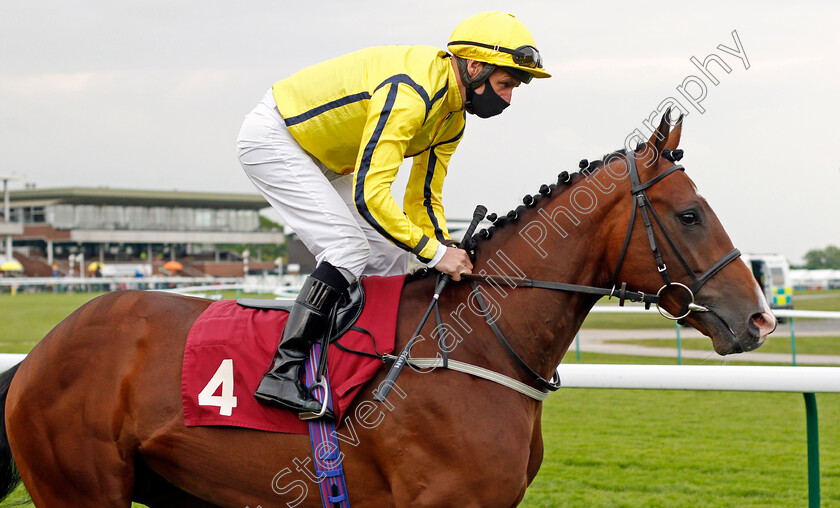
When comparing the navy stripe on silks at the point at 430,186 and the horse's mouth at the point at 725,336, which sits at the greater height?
the navy stripe on silks at the point at 430,186

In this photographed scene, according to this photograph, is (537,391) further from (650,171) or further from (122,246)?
(122,246)

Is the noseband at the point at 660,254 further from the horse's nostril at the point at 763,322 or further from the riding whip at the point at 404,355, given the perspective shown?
the riding whip at the point at 404,355

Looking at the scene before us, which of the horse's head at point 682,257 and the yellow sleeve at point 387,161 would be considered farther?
the yellow sleeve at point 387,161

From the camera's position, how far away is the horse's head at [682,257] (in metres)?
2.33

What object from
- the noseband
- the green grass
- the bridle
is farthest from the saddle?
the green grass

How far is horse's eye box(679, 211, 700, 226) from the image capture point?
2398 millimetres

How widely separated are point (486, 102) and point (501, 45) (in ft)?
0.69

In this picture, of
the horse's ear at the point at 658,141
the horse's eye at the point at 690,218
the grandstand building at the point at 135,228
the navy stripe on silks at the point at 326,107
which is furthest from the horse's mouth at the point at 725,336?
the grandstand building at the point at 135,228

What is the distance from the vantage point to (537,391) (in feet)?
8.27

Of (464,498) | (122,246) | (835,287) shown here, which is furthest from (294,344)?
(122,246)

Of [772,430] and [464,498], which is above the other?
[464,498]

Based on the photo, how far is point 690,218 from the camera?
240 centimetres

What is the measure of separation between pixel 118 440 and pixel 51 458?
269 mm

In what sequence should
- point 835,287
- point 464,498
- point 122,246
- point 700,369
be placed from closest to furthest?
point 464,498
point 700,369
point 835,287
point 122,246
